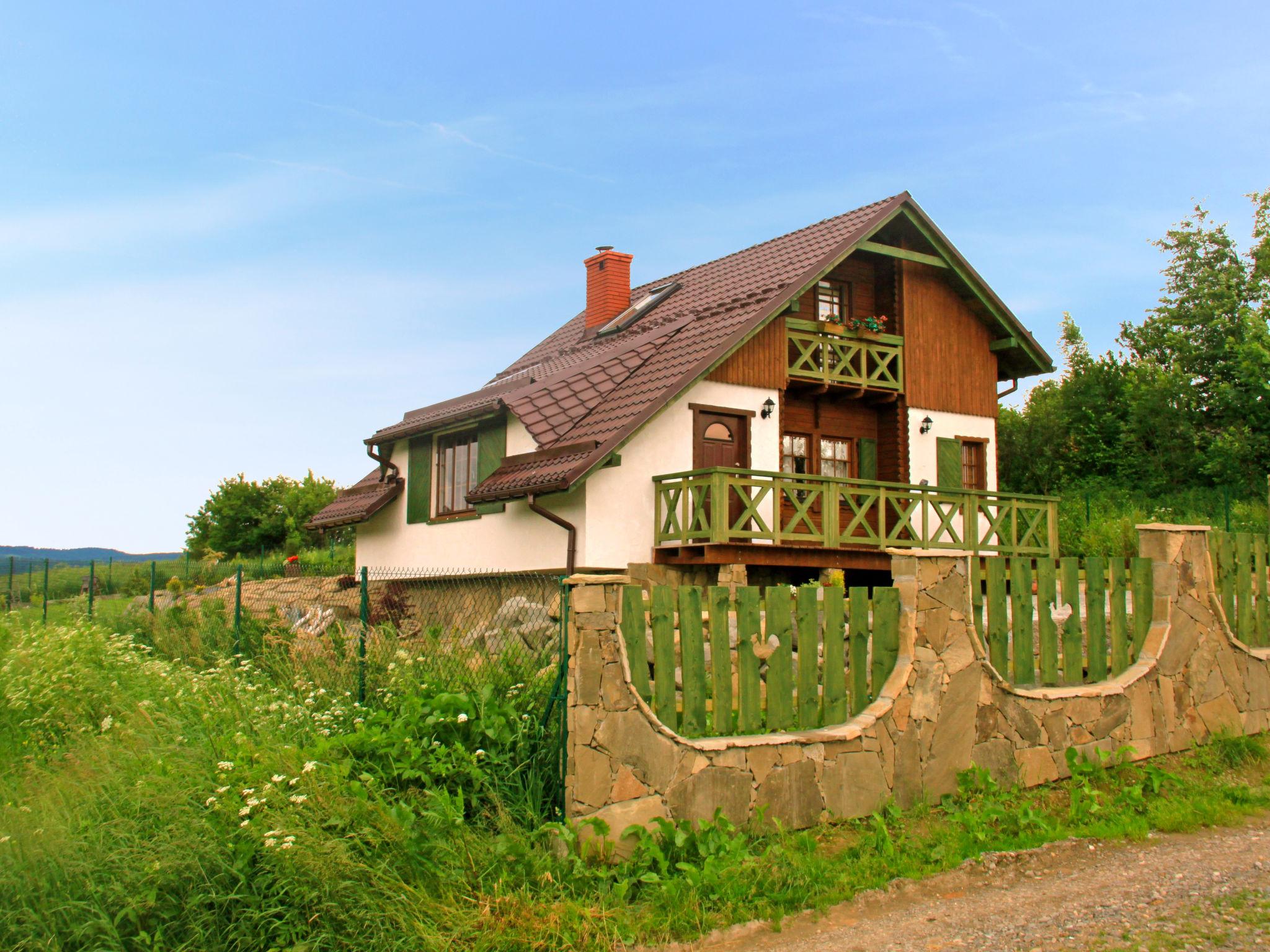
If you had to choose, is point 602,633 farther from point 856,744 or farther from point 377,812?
point 856,744

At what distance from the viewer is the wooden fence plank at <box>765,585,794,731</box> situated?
24.6 feet

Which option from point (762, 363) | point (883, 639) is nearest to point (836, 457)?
point (762, 363)

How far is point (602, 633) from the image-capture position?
662 cm

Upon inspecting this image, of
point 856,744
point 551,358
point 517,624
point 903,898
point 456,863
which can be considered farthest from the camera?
point 551,358

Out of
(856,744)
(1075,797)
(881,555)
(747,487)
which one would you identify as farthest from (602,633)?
(881,555)

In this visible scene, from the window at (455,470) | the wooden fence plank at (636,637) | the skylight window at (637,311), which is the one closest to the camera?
the wooden fence plank at (636,637)

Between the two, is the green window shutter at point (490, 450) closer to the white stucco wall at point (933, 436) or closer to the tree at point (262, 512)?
the white stucco wall at point (933, 436)

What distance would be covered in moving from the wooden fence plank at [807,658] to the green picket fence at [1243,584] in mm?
4978

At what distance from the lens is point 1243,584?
1073cm

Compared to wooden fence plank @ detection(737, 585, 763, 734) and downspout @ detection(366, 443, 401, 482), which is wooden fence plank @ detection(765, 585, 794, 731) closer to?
wooden fence plank @ detection(737, 585, 763, 734)

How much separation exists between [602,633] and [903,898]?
235 centimetres

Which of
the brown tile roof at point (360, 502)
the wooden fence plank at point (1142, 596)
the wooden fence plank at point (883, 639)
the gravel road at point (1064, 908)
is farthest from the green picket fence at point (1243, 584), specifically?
the brown tile roof at point (360, 502)

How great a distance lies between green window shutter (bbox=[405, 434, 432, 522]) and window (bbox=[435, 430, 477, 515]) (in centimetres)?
26

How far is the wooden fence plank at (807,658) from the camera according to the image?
7543 millimetres
